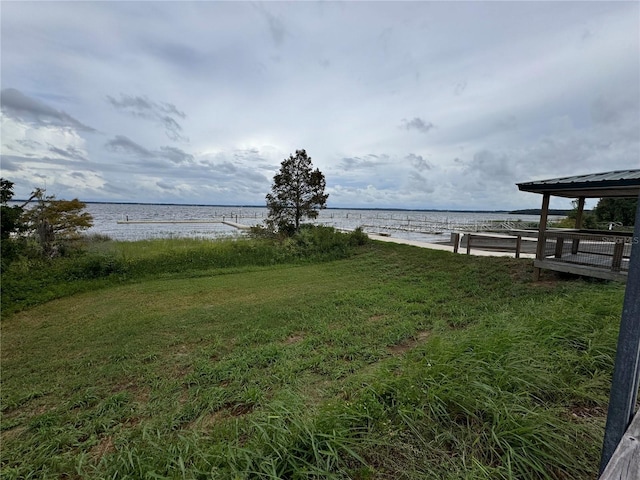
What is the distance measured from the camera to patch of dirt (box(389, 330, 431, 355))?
428 centimetres

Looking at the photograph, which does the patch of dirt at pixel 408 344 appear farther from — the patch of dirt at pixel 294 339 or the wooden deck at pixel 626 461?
the wooden deck at pixel 626 461

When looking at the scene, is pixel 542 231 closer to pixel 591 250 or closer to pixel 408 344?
pixel 591 250

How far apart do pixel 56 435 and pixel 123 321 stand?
358 cm

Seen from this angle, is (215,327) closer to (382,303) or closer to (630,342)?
(382,303)

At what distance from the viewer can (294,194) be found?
54.2ft

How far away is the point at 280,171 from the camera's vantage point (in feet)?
53.7

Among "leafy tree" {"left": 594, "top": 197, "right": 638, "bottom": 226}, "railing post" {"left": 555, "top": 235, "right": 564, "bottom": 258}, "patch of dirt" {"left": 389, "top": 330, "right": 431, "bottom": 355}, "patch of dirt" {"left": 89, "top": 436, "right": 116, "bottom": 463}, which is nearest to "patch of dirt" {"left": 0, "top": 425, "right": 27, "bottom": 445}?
"patch of dirt" {"left": 89, "top": 436, "right": 116, "bottom": 463}

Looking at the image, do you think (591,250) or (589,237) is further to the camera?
(591,250)

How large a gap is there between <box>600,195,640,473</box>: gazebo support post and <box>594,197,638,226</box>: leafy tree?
2462cm

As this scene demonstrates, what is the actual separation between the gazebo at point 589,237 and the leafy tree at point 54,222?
16.4 metres

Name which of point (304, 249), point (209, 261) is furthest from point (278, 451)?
point (304, 249)

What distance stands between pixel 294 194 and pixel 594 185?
500 inches

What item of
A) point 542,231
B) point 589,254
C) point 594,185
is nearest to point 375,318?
point 542,231

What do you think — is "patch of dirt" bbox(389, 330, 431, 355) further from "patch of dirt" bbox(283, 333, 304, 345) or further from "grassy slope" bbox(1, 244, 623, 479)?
"patch of dirt" bbox(283, 333, 304, 345)
